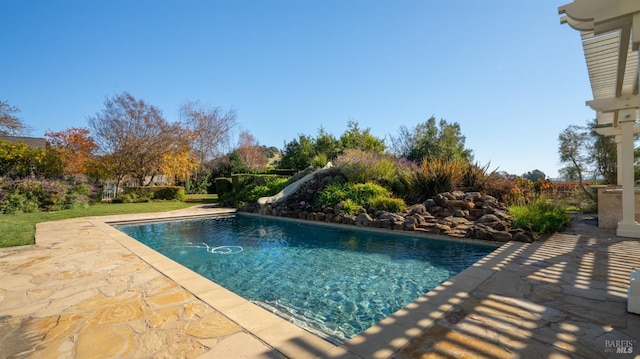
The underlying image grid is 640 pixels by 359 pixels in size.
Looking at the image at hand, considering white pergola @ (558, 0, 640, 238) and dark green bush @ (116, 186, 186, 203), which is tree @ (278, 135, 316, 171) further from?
white pergola @ (558, 0, 640, 238)

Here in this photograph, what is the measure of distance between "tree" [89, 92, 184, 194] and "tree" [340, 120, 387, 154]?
11433 mm

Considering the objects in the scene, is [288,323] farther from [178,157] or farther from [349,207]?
[178,157]

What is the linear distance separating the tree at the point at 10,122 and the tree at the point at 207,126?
10.7m

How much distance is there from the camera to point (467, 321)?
82.3 inches

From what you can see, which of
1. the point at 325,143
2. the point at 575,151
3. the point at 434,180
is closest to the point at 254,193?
the point at 434,180

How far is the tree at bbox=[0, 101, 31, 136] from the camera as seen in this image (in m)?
16.6

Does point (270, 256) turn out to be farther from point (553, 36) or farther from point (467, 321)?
point (553, 36)

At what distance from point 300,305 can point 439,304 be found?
144 cm

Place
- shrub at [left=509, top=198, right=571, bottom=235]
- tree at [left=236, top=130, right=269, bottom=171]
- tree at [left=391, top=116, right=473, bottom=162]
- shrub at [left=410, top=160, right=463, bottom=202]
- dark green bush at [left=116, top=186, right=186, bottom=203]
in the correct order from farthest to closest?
tree at [left=236, top=130, right=269, bottom=171], tree at [left=391, top=116, right=473, bottom=162], dark green bush at [left=116, top=186, right=186, bottom=203], shrub at [left=410, top=160, right=463, bottom=202], shrub at [left=509, top=198, right=571, bottom=235]

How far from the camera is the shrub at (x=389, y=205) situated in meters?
7.70

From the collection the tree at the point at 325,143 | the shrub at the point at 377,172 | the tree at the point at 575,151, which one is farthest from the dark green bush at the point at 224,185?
the tree at the point at 575,151

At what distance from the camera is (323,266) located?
443 centimetres

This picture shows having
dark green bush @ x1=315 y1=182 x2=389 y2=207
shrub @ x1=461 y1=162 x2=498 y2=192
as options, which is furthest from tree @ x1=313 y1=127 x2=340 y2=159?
shrub @ x1=461 y1=162 x2=498 y2=192

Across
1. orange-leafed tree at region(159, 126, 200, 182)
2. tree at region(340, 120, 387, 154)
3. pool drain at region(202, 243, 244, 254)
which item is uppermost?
tree at region(340, 120, 387, 154)
